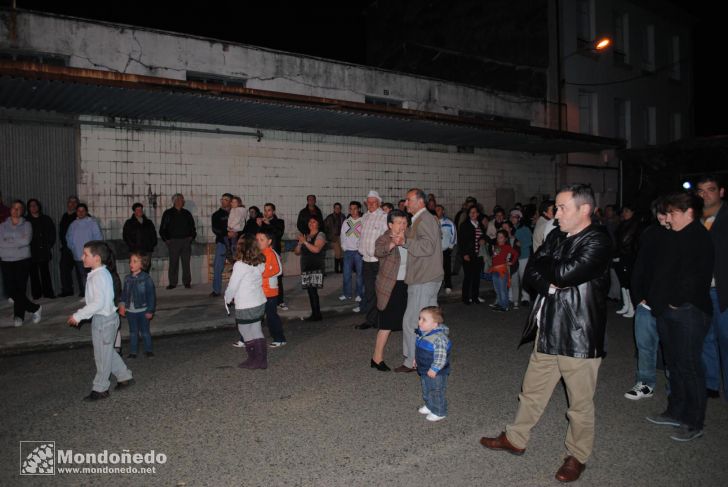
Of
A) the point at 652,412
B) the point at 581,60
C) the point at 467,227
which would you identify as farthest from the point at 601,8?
the point at 652,412

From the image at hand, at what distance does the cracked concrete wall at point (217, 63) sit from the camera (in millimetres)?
11414

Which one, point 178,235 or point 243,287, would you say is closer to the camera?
point 243,287

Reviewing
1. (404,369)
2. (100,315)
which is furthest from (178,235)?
(404,369)

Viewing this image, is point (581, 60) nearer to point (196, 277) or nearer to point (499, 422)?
point (196, 277)

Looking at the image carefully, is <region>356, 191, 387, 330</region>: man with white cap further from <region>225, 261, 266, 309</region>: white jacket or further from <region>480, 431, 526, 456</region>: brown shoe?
<region>480, 431, 526, 456</region>: brown shoe

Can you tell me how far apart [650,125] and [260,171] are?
75.0 feet

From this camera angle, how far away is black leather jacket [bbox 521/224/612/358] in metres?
3.62

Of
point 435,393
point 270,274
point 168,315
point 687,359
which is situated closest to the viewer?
point 687,359

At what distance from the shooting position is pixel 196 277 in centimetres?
1302

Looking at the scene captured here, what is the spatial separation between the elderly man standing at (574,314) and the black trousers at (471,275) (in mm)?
7198

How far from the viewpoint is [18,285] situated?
8891 mm

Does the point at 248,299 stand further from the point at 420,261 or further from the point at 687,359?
the point at 687,359

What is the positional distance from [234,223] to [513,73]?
15.6 metres

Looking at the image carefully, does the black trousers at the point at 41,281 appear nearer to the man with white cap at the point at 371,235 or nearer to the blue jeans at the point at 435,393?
the man with white cap at the point at 371,235
